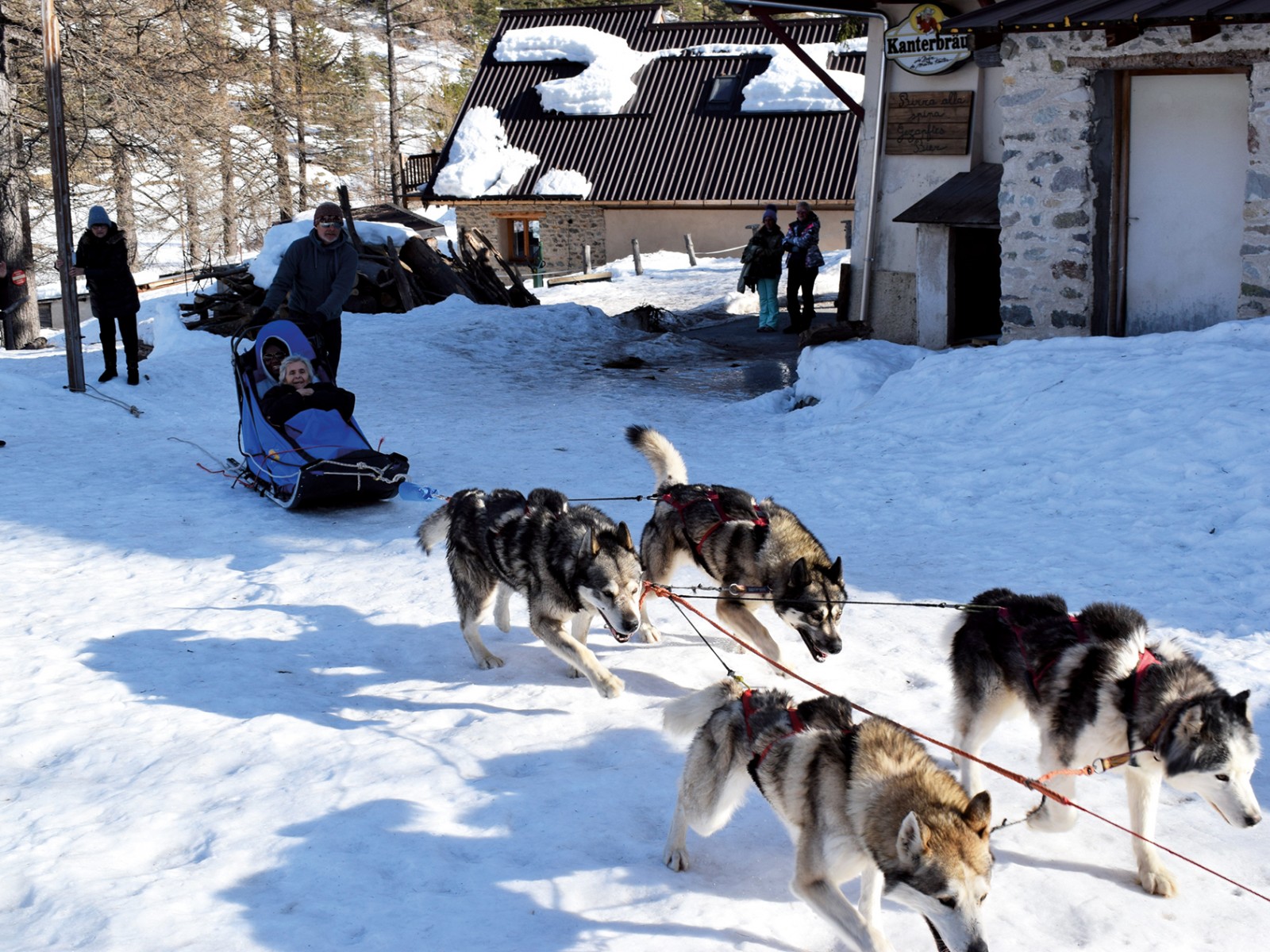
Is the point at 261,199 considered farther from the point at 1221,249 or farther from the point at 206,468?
the point at 1221,249

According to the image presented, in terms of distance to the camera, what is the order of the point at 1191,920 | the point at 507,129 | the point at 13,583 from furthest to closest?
1. the point at 507,129
2. the point at 13,583
3. the point at 1191,920

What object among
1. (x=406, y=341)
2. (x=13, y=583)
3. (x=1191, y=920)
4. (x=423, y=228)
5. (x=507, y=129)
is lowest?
(x=1191, y=920)

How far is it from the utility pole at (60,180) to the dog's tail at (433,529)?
6170 millimetres

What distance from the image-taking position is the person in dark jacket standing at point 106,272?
1023 centimetres

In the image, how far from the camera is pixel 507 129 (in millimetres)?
28734

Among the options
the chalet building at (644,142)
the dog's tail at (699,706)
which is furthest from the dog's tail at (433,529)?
the chalet building at (644,142)

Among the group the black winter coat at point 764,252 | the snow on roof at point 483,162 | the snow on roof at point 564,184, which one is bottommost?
the black winter coat at point 764,252

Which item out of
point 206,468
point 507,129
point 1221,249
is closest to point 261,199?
point 507,129

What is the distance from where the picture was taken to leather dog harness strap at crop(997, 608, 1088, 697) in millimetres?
3379

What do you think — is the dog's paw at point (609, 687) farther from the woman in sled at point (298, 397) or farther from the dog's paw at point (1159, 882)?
the woman in sled at point (298, 397)

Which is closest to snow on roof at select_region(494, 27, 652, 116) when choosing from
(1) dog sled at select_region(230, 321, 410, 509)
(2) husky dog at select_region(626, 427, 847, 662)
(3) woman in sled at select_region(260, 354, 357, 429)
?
(1) dog sled at select_region(230, 321, 410, 509)

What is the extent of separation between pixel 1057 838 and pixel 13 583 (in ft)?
16.0

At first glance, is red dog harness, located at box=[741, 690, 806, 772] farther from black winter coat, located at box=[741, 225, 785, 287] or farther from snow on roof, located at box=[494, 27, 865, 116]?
snow on roof, located at box=[494, 27, 865, 116]

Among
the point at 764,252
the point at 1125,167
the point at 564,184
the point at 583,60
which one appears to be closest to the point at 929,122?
the point at 1125,167
